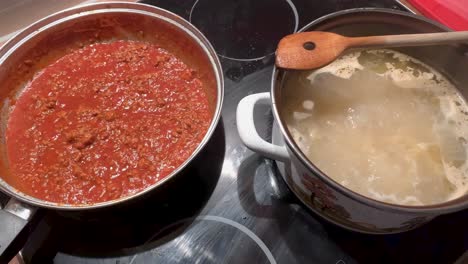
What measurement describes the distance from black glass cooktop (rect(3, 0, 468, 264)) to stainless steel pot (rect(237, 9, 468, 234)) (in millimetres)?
46

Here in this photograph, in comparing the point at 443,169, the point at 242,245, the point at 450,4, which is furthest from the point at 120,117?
the point at 450,4

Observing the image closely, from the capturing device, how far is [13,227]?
67 centimetres

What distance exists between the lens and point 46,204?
2.36 ft

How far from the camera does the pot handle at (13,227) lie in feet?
2.14

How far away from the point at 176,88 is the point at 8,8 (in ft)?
1.98

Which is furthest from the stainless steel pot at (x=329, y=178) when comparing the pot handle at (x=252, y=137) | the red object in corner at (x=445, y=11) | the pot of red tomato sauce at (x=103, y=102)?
the red object in corner at (x=445, y=11)

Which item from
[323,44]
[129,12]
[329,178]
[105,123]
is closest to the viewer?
[329,178]

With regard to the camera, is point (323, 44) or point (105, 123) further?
point (105, 123)

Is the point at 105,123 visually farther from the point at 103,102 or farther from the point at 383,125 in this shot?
the point at 383,125

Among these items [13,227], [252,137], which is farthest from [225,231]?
[13,227]

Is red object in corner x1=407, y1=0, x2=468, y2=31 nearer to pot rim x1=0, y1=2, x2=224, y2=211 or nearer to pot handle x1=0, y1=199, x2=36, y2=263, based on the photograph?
pot rim x1=0, y1=2, x2=224, y2=211

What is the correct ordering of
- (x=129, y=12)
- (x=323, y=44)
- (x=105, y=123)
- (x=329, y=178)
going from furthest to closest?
(x=129, y=12) → (x=105, y=123) → (x=323, y=44) → (x=329, y=178)

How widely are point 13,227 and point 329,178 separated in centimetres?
54

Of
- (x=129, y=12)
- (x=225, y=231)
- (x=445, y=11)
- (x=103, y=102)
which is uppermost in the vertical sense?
(x=129, y=12)
